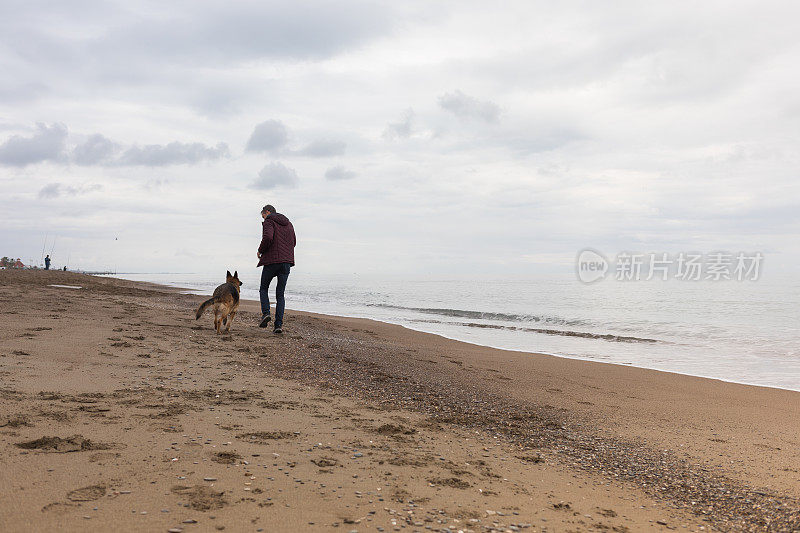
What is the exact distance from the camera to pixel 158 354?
7.21 metres

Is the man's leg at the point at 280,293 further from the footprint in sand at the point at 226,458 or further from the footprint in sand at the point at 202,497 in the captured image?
the footprint in sand at the point at 202,497

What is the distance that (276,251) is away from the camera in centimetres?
1082

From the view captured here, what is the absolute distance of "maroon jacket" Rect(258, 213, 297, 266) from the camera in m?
10.7

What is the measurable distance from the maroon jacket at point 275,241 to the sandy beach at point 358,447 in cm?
318

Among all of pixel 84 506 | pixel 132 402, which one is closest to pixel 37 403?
pixel 132 402

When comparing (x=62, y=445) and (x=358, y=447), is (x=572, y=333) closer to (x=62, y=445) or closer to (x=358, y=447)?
(x=358, y=447)

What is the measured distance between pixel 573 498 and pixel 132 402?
3.83 m

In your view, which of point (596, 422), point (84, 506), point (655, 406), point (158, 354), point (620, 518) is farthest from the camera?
point (158, 354)

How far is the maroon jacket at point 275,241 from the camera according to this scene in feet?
35.0

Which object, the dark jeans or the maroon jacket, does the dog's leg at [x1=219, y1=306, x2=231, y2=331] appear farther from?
the maroon jacket

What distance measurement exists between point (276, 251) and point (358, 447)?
749 centimetres

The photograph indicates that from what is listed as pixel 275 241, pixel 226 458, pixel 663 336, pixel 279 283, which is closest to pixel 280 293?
pixel 279 283

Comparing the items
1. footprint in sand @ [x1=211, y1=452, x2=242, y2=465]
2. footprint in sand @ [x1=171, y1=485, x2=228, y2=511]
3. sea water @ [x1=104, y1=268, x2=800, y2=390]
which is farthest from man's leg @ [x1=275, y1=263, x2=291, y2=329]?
footprint in sand @ [x1=171, y1=485, x2=228, y2=511]

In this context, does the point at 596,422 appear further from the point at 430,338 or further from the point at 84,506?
the point at 430,338
